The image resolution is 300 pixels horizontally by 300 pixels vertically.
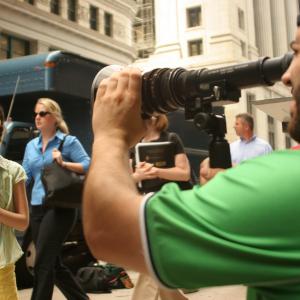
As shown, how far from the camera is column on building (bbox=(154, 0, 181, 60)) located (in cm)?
3856

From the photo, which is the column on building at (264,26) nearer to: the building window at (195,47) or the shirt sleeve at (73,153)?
the building window at (195,47)

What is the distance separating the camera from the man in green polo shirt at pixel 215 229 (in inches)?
36.8

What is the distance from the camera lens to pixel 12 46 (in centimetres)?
2573

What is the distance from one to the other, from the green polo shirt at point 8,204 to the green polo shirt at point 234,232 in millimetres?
2482

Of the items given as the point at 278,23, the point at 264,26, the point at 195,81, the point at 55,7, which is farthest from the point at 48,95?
the point at 264,26

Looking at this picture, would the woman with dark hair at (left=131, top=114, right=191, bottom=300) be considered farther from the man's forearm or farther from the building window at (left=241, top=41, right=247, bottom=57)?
the building window at (left=241, top=41, right=247, bottom=57)

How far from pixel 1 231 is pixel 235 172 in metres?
2.63

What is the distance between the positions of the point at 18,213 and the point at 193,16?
39.2m

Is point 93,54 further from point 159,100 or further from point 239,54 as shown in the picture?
point 159,100

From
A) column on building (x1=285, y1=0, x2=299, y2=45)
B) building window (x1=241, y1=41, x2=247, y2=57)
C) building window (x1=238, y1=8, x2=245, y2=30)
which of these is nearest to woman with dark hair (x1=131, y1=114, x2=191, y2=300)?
column on building (x1=285, y1=0, x2=299, y2=45)

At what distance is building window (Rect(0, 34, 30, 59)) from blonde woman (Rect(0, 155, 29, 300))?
21.4 meters

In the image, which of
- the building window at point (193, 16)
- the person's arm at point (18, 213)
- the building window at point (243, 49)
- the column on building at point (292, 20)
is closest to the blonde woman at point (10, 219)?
the person's arm at point (18, 213)

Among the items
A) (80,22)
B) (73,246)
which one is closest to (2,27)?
(80,22)

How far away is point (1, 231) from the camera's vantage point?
3363 millimetres
